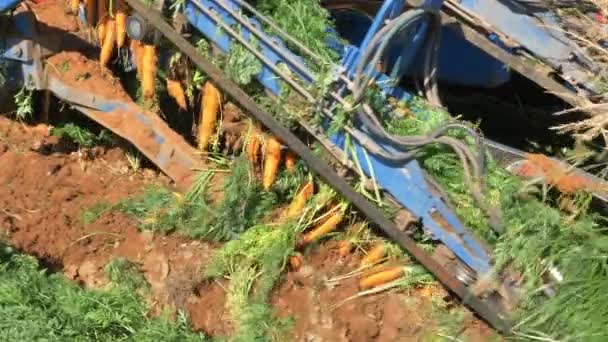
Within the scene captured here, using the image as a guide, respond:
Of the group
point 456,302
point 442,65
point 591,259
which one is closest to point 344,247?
point 456,302

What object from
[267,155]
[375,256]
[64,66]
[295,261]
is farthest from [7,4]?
[375,256]

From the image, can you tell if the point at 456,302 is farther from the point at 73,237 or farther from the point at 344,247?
the point at 73,237

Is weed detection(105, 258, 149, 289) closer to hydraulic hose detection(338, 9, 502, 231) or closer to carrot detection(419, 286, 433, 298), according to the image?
hydraulic hose detection(338, 9, 502, 231)

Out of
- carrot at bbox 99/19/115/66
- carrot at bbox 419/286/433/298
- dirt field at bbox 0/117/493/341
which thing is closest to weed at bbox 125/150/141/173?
dirt field at bbox 0/117/493/341

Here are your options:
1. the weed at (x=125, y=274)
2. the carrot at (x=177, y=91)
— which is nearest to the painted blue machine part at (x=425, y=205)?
the carrot at (x=177, y=91)

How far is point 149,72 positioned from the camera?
5223mm

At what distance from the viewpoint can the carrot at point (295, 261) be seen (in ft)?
16.4

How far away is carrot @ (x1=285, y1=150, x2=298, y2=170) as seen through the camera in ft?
16.9

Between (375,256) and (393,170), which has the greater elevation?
(393,170)

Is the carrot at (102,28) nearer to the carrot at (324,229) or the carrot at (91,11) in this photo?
the carrot at (91,11)

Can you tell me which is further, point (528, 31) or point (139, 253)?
point (139, 253)

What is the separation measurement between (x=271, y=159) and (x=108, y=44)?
1.16 m

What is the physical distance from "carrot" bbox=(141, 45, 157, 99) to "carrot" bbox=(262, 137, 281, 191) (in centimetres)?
76

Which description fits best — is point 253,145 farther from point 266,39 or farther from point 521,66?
point 521,66
